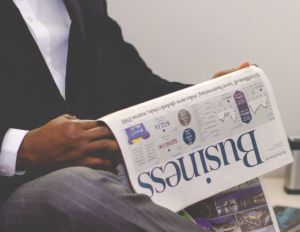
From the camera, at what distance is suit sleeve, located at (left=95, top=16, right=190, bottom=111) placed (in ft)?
3.50

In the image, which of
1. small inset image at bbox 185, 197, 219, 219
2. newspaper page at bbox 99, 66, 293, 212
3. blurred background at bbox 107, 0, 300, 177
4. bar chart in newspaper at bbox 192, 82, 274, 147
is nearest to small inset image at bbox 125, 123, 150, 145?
newspaper page at bbox 99, 66, 293, 212

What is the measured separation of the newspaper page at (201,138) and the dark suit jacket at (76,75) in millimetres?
178

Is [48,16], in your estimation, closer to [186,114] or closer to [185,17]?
[186,114]

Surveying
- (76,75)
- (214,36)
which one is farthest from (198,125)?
(214,36)

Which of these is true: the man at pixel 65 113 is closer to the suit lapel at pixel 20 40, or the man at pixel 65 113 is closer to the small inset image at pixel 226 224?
the suit lapel at pixel 20 40

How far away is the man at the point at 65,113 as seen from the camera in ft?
2.19

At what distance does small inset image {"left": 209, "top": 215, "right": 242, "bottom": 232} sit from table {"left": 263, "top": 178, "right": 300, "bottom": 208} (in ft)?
1.59

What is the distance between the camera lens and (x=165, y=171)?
0.79 m

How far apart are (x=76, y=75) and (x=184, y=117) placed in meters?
0.27

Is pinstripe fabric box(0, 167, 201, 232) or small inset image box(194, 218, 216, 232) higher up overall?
pinstripe fabric box(0, 167, 201, 232)

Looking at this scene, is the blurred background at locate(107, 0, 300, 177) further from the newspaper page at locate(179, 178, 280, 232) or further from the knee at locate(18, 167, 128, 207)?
the knee at locate(18, 167, 128, 207)

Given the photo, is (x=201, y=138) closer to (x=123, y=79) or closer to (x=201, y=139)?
(x=201, y=139)

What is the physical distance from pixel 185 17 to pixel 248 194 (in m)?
0.65

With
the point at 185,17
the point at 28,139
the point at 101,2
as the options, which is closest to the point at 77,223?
the point at 28,139
